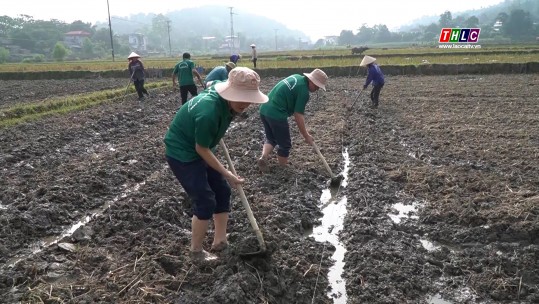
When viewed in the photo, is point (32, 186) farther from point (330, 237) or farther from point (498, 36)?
Result: point (498, 36)

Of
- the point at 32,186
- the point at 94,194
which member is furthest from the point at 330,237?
the point at 32,186

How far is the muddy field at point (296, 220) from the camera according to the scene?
317cm

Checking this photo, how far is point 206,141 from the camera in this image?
299 centimetres

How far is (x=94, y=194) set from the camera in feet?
16.9

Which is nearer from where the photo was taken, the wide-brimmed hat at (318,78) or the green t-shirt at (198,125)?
the green t-shirt at (198,125)

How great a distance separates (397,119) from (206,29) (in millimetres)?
198705

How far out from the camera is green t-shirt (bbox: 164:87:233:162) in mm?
2955

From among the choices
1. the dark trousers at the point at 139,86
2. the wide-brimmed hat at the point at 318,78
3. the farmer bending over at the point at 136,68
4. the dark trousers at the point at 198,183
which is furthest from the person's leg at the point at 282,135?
the dark trousers at the point at 139,86

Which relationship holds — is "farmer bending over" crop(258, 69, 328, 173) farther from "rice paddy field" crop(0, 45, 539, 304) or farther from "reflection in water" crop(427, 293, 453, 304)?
"reflection in water" crop(427, 293, 453, 304)

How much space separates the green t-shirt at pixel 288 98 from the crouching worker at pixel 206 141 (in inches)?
83.7

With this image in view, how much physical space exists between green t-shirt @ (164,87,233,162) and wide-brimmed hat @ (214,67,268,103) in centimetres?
9

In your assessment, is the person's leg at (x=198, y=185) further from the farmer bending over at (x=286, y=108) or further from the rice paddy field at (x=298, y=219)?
the farmer bending over at (x=286, y=108)

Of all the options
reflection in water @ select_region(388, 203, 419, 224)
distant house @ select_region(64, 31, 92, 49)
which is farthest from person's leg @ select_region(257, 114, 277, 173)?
distant house @ select_region(64, 31, 92, 49)

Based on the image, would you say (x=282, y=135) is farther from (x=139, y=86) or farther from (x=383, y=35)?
(x=383, y=35)
